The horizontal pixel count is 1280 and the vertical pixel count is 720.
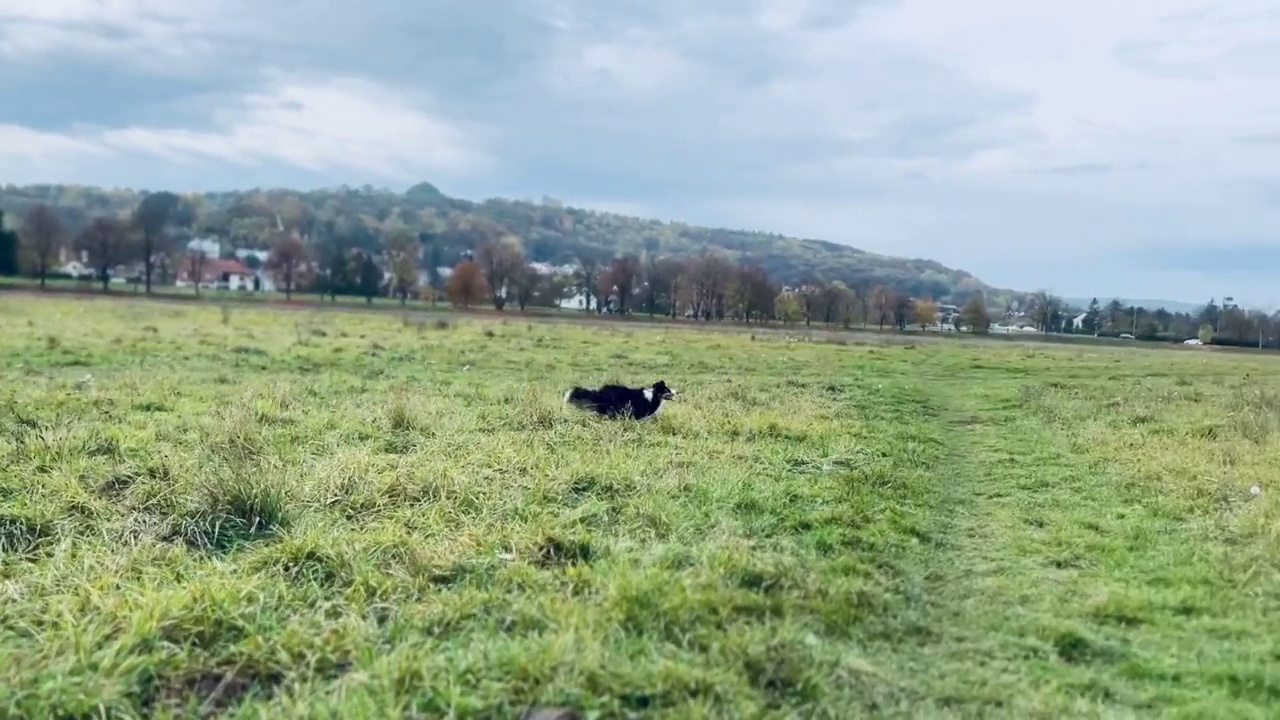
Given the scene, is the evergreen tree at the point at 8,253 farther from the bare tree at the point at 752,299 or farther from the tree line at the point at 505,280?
the bare tree at the point at 752,299

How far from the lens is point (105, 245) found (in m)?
59.7

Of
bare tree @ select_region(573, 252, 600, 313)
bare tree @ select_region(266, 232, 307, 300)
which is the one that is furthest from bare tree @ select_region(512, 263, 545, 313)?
bare tree @ select_region(266, 232, 307, 300)

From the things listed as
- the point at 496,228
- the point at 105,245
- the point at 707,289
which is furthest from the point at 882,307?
the point at 496,228

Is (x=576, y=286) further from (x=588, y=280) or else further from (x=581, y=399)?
(x=581, y=399)

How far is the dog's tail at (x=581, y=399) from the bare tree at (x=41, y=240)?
186 feet

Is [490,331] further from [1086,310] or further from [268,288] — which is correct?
[268,288]

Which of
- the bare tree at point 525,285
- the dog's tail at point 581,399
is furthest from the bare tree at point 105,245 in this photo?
the dog's tail at point 581,399

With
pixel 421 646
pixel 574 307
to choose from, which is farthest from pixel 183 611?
pixel 574 307

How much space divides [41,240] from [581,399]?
59.6m

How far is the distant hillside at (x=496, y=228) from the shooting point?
105 metres

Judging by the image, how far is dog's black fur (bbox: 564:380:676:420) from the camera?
460 inches

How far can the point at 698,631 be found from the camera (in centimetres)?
461

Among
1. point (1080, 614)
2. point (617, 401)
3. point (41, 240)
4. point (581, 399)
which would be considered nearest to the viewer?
point (1080, 614)

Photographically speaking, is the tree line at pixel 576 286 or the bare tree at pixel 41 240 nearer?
the tree line at pixel 576 286
